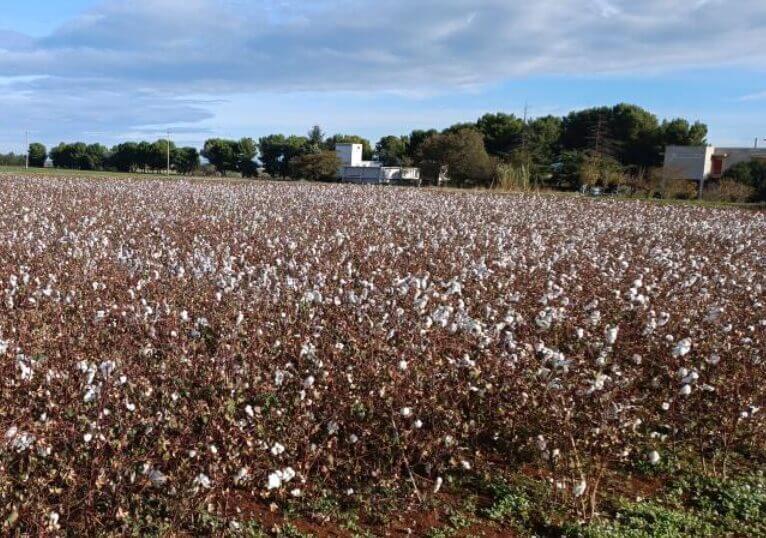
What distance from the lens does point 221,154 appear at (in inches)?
3430

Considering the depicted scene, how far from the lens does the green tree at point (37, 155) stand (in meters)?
104

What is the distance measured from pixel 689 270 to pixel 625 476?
20.9ft

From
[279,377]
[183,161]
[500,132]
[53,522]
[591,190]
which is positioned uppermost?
[500,132]

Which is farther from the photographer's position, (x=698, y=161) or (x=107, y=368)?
(x=698, y=161)

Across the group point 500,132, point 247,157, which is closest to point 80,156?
point 247,157

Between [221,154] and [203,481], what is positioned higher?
[221,154]

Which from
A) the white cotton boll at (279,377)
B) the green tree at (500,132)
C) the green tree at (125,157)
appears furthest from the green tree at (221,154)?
the white cotton boll at (279,377)

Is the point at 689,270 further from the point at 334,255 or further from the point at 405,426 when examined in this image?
the point at 405,426

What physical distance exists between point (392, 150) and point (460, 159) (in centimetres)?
3518

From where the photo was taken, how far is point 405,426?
4152 mm

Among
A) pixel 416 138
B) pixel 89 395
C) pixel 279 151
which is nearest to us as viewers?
pixel 89 395

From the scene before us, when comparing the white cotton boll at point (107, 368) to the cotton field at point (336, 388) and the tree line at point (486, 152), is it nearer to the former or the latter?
the cotton field at point (336, 388)

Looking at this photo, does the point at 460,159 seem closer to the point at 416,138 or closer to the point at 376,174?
the point at 376,174

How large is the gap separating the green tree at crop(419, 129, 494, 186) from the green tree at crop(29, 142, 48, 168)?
7415 centimetres
